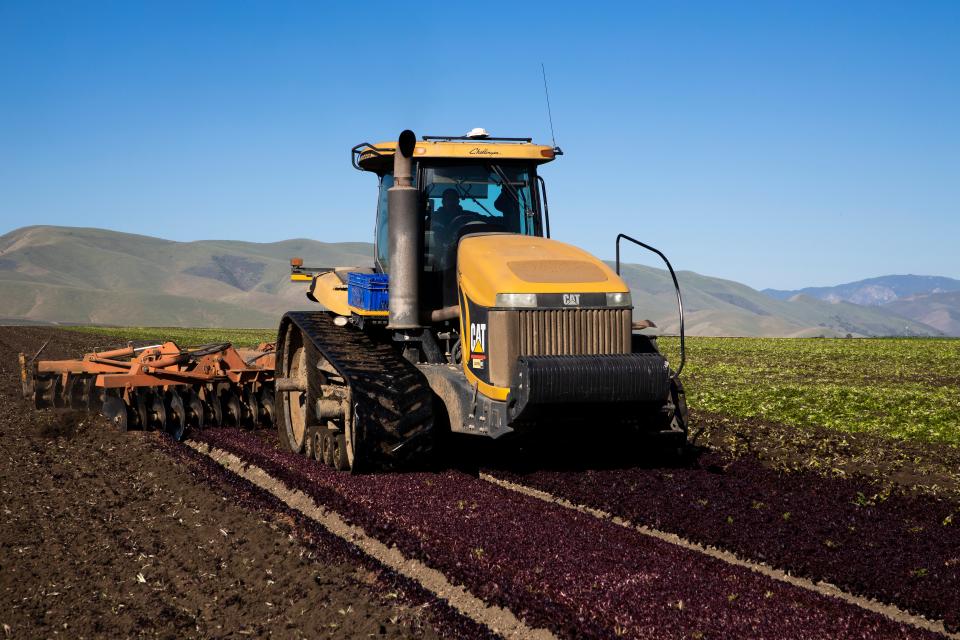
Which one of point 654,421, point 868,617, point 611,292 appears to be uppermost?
point 611,292

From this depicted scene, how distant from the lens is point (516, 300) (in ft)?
31.7

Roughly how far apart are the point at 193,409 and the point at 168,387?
1.53 ft

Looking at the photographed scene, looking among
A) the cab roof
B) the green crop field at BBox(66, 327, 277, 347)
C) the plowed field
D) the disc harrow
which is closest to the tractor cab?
the cab roof

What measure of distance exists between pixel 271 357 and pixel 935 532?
382 inches

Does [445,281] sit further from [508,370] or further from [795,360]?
[795,360]

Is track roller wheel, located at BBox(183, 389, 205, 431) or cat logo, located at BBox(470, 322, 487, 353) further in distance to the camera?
track roller wheel, located at BBox(183, 389, 205, 431)

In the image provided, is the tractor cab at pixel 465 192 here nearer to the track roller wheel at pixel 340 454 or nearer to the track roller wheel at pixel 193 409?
the track roller wheel at pixel 340 454

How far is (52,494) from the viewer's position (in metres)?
10.3

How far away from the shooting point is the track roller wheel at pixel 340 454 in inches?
432

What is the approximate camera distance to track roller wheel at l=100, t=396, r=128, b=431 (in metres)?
14.3

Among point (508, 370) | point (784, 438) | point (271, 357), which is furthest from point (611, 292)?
point (271, 357)

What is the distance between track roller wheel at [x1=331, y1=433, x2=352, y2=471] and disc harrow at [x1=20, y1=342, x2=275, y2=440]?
146 inches

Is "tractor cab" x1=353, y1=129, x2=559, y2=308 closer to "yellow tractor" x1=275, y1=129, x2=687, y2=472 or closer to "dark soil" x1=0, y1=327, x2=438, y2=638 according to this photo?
"yellow tractor" x1=275, y1=129, x2=687, y2=472

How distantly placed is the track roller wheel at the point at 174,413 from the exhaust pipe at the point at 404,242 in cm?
489
